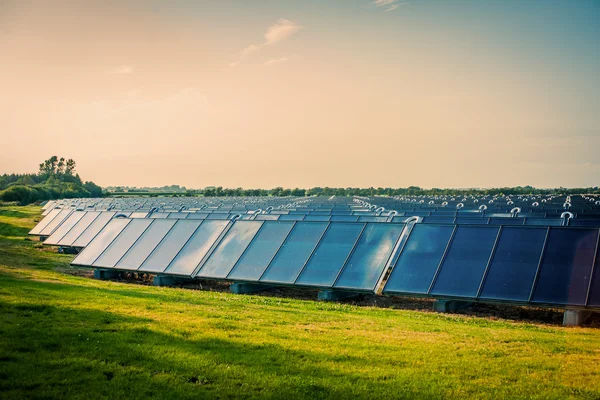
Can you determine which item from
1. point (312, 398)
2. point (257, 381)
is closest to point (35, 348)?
point (257, 381)

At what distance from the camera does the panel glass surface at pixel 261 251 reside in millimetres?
19041

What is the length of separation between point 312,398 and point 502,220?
21.5m

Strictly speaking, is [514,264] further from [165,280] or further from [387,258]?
[165,280]

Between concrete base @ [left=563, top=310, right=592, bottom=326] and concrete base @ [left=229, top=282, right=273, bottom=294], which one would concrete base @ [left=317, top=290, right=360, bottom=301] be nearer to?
concrete base @ [left=229, top=282, right=273, bottom=294]

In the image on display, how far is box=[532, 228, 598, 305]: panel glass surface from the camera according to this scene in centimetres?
1385

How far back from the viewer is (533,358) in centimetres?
955

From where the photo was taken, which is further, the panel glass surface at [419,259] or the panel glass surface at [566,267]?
the panel glass surface at [419,259]

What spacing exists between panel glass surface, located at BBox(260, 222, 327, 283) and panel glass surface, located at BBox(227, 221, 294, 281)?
30cm

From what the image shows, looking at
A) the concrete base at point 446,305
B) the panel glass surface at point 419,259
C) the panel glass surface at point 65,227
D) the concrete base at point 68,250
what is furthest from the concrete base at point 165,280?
the panel glass surface at point 65,227

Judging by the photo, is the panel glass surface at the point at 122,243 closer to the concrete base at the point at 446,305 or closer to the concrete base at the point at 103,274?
the concrete base at the point at 103,274

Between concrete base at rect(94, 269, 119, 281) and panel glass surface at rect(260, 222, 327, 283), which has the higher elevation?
panel glass surface at rect(260, 222, 327, 283)

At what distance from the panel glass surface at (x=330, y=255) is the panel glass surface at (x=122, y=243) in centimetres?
985

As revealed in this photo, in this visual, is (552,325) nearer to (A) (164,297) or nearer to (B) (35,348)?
(A) (164,297)

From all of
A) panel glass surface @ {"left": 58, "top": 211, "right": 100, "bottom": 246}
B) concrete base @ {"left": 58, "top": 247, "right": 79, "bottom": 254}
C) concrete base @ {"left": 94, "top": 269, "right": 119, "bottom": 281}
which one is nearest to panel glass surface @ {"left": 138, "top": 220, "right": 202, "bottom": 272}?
concrete base @ {"left": 94, "top": 269, "right": 119, "bottom": 281}
